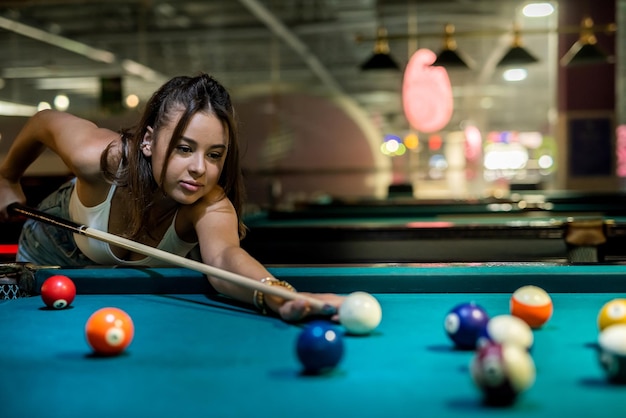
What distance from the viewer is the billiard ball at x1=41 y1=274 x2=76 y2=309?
72.0 inches

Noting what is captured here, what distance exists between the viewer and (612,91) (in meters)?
9.10

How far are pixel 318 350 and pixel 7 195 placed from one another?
6.69ft

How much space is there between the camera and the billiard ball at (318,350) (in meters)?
1.20

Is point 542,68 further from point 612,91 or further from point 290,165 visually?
point 290,165

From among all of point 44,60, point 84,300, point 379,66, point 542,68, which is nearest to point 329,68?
point 542,68

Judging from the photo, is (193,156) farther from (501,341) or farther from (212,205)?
(501,341)

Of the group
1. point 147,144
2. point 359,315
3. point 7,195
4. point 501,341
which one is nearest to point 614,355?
point 501,341

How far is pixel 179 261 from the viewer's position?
6.50 feet

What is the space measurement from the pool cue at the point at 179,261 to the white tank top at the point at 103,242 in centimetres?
10

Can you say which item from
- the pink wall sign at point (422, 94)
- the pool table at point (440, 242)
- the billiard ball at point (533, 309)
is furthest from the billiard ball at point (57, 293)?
the pink wall sign at point (422, 94)

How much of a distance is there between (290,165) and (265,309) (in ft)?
31.5

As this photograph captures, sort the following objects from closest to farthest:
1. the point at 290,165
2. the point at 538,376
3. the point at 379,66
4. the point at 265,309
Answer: the point at 538,376
the point at 265,309
the point at 379,66
the point at 290,165

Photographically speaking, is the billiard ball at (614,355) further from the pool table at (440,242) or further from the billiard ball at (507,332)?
the pool table at (440,242)

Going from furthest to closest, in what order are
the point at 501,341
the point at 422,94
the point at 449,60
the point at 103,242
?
the point at 422,94 < the point at 449,60 < the point at 103,242 < the point at 501,341
